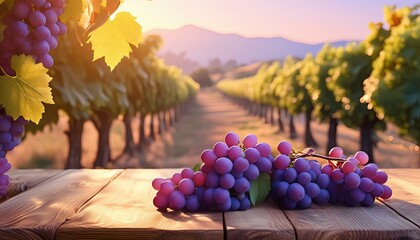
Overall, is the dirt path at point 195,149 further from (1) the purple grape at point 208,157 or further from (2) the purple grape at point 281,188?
(1) the purple grape at point 208,157

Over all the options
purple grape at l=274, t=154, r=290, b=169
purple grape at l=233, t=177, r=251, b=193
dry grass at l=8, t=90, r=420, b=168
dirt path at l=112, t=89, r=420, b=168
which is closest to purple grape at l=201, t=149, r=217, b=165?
purple grape at l=233, t=177, r=251, b=193

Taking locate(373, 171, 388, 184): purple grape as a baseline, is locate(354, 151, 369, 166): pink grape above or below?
above

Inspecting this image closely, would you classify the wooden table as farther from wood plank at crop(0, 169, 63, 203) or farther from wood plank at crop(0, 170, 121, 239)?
wood plank at crop(0, 169, 63, 203)

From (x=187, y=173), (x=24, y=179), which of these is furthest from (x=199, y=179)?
(x=24, y=179)

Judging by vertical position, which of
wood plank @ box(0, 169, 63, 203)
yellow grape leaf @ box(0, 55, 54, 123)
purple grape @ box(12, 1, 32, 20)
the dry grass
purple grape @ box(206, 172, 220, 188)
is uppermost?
purple grape @ box(12, 1, 32, 20)

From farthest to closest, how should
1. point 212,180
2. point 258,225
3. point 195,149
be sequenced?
point 195,149 → point 212,180 → point 258,225

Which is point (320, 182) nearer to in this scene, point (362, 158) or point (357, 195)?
point (357, 195)

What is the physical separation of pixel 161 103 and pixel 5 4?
75.9ft

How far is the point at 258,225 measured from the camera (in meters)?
1.58

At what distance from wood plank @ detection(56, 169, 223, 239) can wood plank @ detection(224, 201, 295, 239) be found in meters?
0.03

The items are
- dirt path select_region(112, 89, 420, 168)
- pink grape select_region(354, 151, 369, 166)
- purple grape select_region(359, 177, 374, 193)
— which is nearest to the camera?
purple grape select_region(359, 177, 374, 193)

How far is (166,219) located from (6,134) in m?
0.62

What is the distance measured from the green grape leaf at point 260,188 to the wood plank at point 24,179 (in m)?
0.91

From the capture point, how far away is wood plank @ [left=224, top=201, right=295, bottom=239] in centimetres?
153
